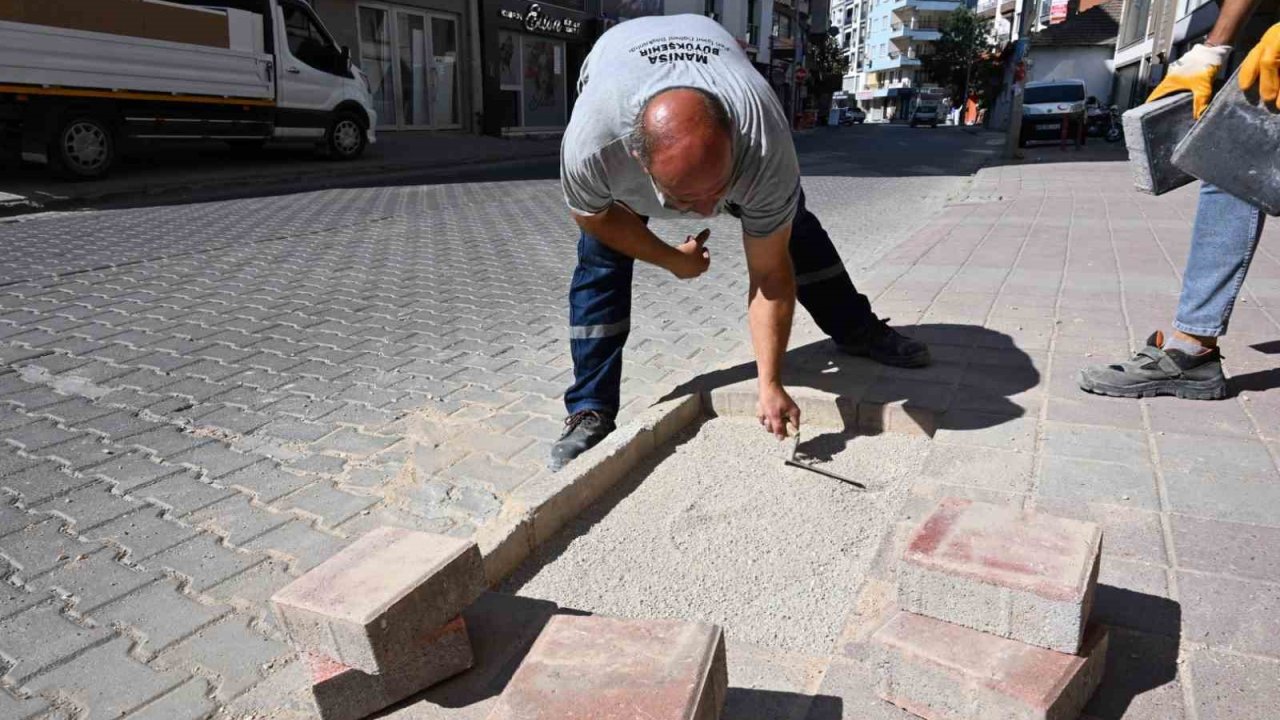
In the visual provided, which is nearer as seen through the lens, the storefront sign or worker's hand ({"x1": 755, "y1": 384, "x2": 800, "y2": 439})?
worker's hand ({"x1": 755, "y1": 384, "x2": 800, "y2": 439})

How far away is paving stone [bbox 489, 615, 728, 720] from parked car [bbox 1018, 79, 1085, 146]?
957 inches

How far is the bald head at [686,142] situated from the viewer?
2.02 m

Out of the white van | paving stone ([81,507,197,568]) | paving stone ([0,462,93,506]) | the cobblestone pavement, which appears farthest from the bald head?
the white van

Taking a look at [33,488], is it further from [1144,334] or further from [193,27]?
[193,27]

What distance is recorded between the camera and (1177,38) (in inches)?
1037

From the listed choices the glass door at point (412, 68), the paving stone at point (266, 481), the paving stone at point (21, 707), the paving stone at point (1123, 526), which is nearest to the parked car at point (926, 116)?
the glass door at point (412, 68)

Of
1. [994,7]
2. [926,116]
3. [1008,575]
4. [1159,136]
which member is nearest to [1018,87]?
[1159,136]

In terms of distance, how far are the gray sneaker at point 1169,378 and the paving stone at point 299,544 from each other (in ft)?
9.14

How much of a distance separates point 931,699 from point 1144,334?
9.98ft

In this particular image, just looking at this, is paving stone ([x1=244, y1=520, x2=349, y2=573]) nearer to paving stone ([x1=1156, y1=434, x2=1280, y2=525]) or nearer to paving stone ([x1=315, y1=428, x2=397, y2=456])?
paving stone ([x1=315, y1=428, x2=397, y2=456])

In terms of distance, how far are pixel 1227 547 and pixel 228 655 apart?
8.30 feet

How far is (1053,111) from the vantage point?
22.9 meters

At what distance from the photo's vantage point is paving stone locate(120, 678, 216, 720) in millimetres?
1889

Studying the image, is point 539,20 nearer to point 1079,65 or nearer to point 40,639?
point 40,639
